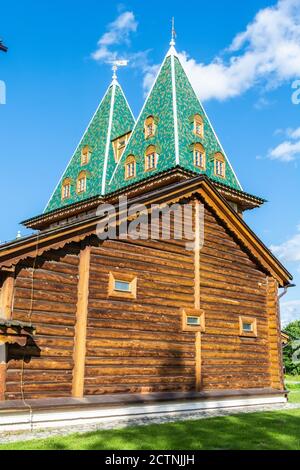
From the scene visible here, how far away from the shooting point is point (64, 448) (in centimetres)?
848

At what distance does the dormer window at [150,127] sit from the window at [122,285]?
698 inches

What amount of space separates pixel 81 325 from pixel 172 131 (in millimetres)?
18533

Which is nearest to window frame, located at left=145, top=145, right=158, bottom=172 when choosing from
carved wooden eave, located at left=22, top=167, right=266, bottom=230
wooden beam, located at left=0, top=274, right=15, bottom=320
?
carved wooden eave, located at left=22, top=167, right=266, bottom=230

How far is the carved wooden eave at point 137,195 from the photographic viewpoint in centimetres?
2578

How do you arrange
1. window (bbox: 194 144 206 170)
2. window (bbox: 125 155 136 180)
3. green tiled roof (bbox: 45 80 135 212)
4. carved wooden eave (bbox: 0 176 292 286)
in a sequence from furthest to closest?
green tiled roof (bbox: 45 80 135 212) < window (bbox: 125 155 136 180) < window (bbox: 194 144 206 170) < carved wooden eave (bbox: 0 176 292 286)

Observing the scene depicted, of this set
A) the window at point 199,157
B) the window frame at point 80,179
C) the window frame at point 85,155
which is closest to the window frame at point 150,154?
the window at point 199,157

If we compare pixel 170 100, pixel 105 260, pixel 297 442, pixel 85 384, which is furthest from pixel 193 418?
pixel 170 100

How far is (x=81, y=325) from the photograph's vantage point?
39.7 ft

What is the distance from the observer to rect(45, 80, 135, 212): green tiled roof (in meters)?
32.6

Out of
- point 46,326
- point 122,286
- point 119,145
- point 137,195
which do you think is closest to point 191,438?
point 46,326

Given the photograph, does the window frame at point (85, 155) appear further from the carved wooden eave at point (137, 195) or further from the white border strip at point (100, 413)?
the white border strip at point (100, 413)

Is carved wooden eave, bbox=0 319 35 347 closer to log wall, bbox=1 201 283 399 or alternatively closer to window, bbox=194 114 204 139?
log wall, bbox=1 201 283 399

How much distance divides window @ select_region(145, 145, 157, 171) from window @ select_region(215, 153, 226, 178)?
416 cm

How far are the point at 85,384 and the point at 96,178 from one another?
72.7ft
